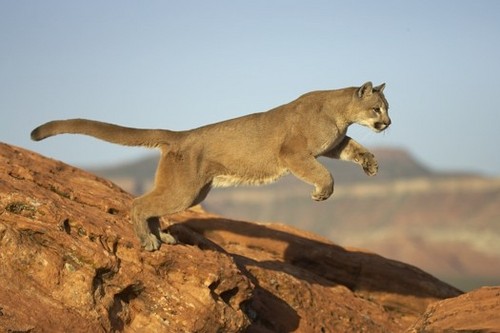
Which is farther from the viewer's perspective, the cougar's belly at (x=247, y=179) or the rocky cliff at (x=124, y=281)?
the cougar's belly at (x=247, y=179)

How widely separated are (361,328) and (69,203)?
4797 mm

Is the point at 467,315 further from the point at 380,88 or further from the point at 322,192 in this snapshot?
the point at 380,88

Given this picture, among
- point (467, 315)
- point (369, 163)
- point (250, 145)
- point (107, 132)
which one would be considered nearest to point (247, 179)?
point (250, 145)

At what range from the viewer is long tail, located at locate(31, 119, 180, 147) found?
11.6 m

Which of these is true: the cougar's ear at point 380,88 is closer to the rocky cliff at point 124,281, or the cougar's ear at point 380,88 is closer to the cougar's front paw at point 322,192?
the cougar's front paw at point 322,192

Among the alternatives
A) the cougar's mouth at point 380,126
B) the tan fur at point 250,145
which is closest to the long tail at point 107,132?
the tan fur at point 250,145

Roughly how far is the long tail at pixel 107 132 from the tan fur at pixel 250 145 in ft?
0.04

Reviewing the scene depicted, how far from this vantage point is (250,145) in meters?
12.3

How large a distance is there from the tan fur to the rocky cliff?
0.60m

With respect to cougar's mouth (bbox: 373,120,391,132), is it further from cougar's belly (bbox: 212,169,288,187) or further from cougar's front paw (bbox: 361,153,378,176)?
cougar's belly (bbox: 212,169,288,187)

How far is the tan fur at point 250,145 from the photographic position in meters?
11.6

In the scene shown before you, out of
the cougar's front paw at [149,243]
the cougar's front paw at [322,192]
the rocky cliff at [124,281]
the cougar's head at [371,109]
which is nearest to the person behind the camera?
the rocky cliff at [124,281]

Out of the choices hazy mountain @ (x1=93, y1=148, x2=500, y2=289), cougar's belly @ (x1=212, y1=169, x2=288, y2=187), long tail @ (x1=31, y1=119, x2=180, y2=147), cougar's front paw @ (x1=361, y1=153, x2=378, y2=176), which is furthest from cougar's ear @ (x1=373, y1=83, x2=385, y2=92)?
hazy mountain @ (x1=93, y1=148, x2=500, y2=289)

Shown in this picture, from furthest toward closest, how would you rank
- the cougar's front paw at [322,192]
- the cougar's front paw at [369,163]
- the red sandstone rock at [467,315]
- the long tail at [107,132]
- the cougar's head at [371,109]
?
the cougar's head at [371,109], the cougar's front paw at [369,163], the cougar's front paw at [322,192], the long tail at [107,132], the red sandstone rock at [467,315]
